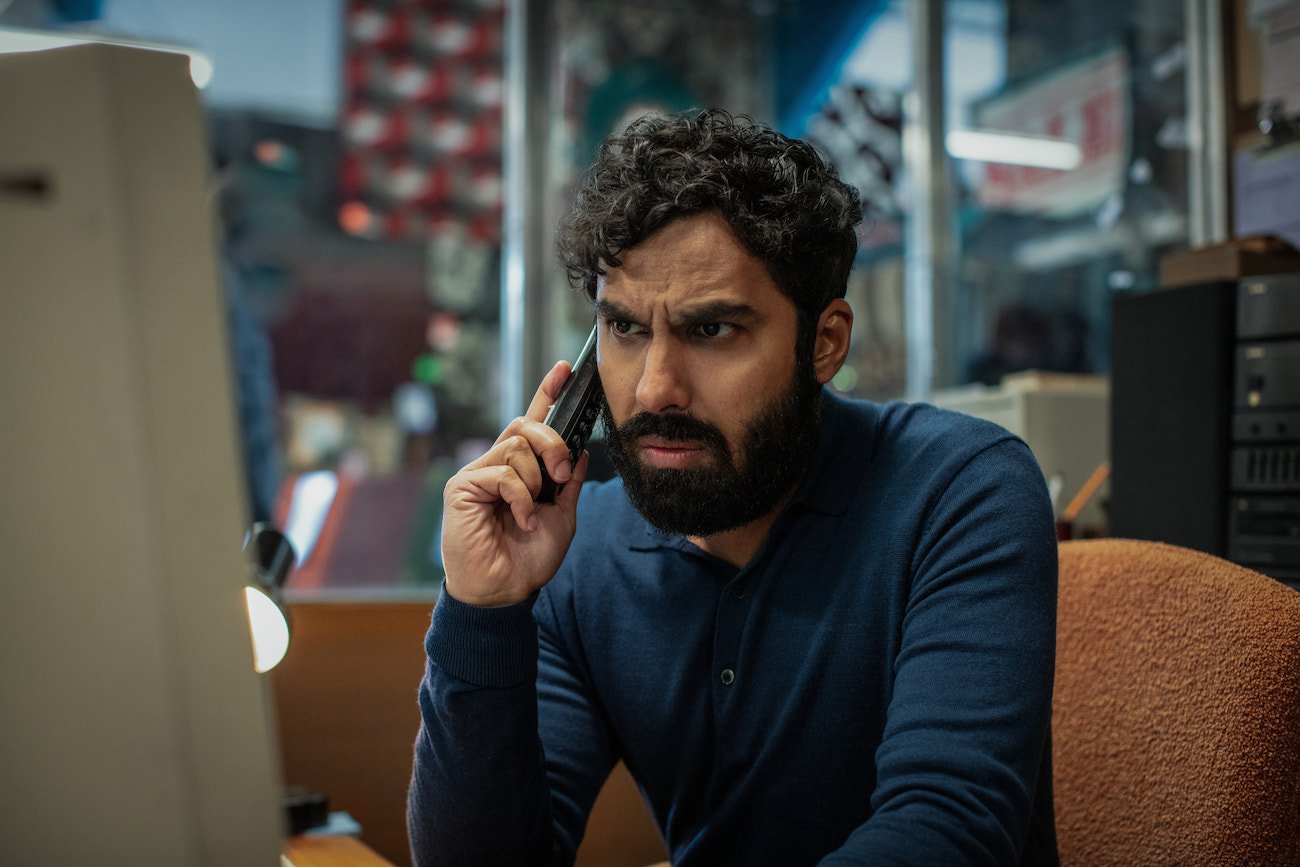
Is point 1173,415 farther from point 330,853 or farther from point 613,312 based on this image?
point 330,853

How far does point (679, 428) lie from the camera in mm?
1139

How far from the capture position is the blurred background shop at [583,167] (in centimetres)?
327

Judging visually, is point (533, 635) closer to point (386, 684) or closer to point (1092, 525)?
point (386, 684)

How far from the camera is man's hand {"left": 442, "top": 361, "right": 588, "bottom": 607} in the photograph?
108 centimetres

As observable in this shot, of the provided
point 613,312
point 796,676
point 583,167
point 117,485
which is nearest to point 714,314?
point 613,312

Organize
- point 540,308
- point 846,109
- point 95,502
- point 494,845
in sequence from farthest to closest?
point 846,109 → point 540,308 → point 494,845 → point 95,502

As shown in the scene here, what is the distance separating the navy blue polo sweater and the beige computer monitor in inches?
21.7

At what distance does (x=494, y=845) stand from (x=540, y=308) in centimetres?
233

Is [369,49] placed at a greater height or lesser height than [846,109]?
greater

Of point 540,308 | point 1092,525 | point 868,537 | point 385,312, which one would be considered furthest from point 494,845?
point 385,312

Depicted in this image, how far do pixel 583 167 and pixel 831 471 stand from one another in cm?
235

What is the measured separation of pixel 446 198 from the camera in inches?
152

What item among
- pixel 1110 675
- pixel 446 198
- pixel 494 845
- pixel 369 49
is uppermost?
pixel 369 49

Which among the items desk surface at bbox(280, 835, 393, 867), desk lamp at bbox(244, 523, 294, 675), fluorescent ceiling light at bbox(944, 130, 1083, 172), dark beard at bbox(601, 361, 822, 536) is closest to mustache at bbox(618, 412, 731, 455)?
dark beard at bbox(601, 361, 822, 536)
